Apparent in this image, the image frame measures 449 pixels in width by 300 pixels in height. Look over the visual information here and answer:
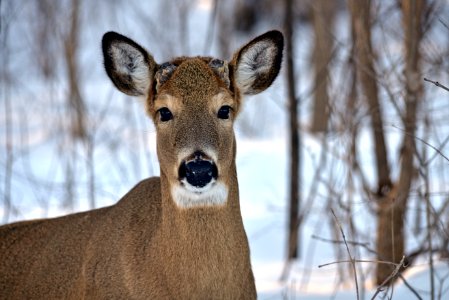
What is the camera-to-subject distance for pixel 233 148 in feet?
15.7

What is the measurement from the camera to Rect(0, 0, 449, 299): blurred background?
21.8 feet

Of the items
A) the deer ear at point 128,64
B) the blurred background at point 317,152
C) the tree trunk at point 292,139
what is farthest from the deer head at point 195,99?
the tree trunk at point 292,139

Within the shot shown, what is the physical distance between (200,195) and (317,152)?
7.91 meters

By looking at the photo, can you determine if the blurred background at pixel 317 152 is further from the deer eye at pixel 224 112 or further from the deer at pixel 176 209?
the deer eye at pixel 224 112

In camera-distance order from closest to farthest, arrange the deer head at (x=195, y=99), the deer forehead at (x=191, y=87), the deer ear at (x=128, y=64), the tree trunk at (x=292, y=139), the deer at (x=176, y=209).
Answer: the deer head at (x=195, y=99), the deer at (x=176, y=209), the deer forehead at (x=191, y=87), the deer ear at (x=128, y=64), the tree trunk at (x=292, y=139)

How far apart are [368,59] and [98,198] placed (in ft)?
16.1

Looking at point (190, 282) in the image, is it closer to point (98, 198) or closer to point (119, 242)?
point (119, 242)

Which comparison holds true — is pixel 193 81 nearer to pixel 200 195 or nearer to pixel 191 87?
pixel 191 87

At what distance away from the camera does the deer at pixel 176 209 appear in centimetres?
448

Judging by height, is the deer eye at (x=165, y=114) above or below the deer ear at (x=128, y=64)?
below

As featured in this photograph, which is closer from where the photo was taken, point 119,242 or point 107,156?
point 119,242

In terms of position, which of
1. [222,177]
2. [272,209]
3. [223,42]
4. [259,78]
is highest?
[223,42]

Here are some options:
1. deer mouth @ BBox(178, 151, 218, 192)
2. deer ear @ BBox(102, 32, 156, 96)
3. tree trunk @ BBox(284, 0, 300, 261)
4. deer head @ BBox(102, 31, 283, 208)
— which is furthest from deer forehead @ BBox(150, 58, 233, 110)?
tree trunk @ BBox(284, 0, 300, 261)

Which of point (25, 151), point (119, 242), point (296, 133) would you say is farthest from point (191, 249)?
point (25, 151)
